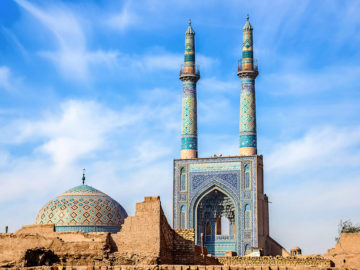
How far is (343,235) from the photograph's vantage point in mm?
21984

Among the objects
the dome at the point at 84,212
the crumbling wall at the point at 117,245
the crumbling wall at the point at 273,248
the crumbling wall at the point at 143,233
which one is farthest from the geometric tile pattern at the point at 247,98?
the crumbling wall at the point at 143,233

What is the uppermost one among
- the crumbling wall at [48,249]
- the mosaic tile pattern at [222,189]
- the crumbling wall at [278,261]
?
the mosaic tile pattern at [222,189]

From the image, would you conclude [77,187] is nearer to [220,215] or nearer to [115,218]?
[115,218]

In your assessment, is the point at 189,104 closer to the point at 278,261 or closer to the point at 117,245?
the point at 278,261

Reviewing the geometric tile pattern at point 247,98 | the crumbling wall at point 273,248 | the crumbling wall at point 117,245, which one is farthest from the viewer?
the geometric tile pattern at point 247,98

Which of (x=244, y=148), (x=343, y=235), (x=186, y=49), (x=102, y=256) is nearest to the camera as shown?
(x=102, y=256)

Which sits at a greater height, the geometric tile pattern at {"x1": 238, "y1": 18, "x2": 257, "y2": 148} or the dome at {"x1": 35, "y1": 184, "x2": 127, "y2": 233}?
the geometric tile pattern at {"x1": 238, "y1": 18, "x2": 257, "y2": 148}

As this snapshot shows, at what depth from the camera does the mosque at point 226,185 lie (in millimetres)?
30625

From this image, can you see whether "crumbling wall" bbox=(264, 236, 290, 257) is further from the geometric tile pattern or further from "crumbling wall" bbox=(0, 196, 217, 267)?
"crumbling wall" bbox=(0, 196, 217, 267)

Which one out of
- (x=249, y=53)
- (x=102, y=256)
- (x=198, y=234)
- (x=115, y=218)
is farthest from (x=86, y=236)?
(x=249, y=53)

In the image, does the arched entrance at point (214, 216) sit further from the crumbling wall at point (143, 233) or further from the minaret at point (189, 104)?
the crumbling wall at point (143, 233)

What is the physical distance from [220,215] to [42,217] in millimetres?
8667

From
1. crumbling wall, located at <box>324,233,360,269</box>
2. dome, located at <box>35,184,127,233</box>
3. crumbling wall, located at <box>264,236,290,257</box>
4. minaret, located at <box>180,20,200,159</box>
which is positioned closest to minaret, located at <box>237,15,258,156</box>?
minaret, located at <box>180,20,200,159</box>

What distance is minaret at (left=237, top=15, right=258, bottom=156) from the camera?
3125 cm
